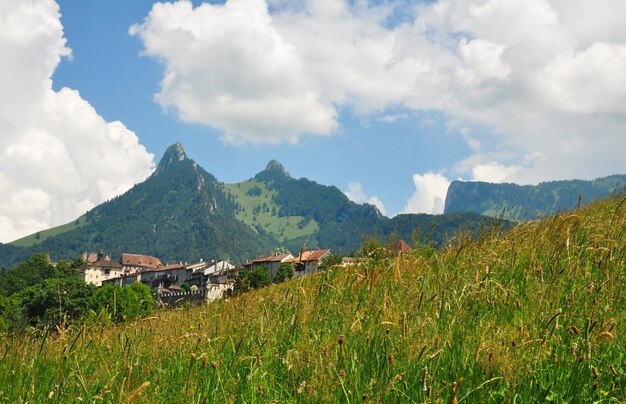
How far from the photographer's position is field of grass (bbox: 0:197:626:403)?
3.62m

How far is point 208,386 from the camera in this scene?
3895 mm

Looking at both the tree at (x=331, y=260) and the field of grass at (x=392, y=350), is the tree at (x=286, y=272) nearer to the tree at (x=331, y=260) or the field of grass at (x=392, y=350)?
the tree at (x=331, y=260)

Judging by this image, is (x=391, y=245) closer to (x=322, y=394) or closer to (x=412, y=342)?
(x=412, y=342)

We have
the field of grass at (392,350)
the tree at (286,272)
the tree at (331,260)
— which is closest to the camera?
the field of grass at (392,350)

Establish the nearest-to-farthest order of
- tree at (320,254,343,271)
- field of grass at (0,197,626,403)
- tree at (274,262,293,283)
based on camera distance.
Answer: field of grass at (0,197,626,403) < tree at (274,262,293,283) < tree at (320,254,343,271)

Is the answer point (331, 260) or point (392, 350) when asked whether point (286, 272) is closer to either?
point (331, 260)

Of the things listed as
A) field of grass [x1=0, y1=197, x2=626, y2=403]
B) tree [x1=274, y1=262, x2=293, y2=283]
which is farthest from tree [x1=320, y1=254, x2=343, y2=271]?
field of grass [x1=0, y1=197, x2=626, y2=403]

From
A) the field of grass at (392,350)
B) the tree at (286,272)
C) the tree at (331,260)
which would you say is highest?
the tree at (331,260)

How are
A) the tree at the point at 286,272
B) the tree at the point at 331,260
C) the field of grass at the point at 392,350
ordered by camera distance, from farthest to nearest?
1. the tree at the point at 331,260
2. the tree at the point at 286,272
3. the field of grass at the point at 392,350

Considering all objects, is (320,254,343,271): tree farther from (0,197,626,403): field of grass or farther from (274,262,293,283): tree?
(0,197,626,403): field of grass

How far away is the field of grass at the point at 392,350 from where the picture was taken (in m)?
3.62

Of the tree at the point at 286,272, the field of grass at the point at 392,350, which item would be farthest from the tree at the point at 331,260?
the field of grass at the point at 392,350

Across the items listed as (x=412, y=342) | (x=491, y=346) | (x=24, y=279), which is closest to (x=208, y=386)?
(x=412, y=342)

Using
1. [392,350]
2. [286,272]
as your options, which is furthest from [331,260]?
[286,272]
